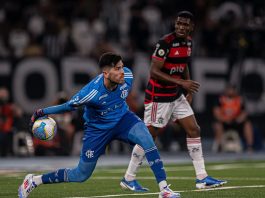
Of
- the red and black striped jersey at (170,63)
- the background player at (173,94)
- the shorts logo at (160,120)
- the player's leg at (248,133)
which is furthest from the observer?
the player's leg at (248,133)

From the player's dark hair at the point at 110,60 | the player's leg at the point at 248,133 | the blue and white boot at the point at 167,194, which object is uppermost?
the player's dark hair at the point at 110,60

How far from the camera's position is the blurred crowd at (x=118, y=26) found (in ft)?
78.6

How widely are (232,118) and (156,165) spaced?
12.5 metres

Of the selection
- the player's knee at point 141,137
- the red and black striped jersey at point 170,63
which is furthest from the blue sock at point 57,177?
the red and black striped jersey at point 170,63

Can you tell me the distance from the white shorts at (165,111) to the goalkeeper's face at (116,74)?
2.17m

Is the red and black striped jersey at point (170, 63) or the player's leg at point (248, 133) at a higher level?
the red and black striped jersey at point (170, 63)

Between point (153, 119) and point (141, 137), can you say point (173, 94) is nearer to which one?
point (153, 119)

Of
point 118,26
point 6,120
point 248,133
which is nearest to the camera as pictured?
point 6,120

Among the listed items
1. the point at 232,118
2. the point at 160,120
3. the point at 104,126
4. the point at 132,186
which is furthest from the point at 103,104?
the point at 232,118

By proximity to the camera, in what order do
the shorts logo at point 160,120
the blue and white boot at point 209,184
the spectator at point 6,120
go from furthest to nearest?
1. the spectator at point 6,120
2. the shorts logo at point 160,120
3. the blue and white boot at point 209,184

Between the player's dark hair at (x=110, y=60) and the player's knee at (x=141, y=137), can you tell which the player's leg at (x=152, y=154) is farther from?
the player's dark hair at (x=110, y=60)

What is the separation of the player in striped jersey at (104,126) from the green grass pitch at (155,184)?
682 millimetres

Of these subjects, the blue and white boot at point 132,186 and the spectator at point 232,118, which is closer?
the blue and white boot at point 132,186

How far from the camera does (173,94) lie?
13.8m
